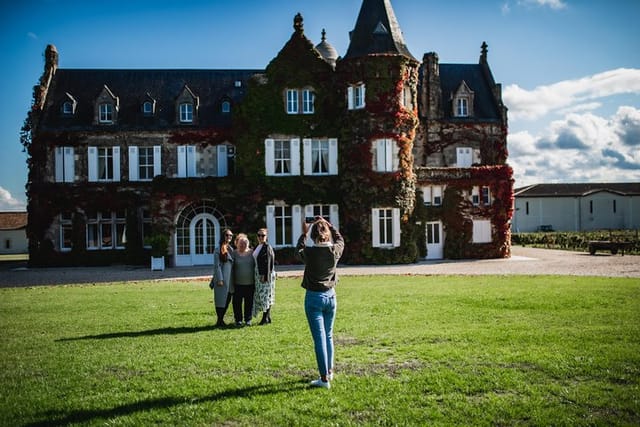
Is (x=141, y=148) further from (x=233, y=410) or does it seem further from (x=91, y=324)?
(x=233, y=410)

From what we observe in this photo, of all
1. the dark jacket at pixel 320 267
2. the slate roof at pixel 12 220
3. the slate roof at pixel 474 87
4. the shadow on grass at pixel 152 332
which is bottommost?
the shadow on grass at pixel 152 332

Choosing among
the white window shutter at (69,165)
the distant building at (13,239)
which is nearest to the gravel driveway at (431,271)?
the white window shutter at (69,165)

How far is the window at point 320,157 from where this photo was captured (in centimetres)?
3275

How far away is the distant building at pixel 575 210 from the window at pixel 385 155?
3971cm

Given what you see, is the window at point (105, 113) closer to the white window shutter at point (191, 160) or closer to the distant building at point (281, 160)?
the distant building at point (281, 160)

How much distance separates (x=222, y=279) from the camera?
1243 centimetres

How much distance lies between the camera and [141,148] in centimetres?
3491

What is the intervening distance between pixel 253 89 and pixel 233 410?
2783cm

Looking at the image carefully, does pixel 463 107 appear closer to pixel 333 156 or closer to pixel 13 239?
Answer: pixel 333 156

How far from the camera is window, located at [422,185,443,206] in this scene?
33.6 meters

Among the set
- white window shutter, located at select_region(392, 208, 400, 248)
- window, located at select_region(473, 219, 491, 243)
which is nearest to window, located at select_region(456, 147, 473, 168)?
window, located at select_region(473, 219, 491, 243)

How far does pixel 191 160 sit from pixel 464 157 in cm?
1783

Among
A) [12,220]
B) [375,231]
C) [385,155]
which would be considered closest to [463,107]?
[385,155]

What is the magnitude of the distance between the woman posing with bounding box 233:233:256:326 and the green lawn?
0.80m
